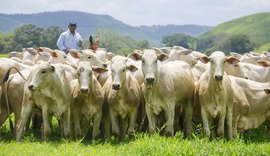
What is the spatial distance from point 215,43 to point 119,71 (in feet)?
440

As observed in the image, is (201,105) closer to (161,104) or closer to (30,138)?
(161,104)

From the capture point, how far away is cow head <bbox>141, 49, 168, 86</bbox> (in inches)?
376

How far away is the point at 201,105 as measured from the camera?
404 inches

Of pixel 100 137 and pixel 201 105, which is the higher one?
pixel 201 105

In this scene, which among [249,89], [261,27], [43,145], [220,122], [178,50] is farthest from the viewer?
[261,27]

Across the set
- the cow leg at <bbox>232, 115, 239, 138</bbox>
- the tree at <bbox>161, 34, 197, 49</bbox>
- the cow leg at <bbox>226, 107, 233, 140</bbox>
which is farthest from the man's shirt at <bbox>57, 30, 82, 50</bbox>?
the tree at <bbox>161, 34, 197, 49</bbox>

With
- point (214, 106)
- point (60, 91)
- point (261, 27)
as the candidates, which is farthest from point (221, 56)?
point (261, 27)

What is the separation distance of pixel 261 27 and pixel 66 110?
571 ft

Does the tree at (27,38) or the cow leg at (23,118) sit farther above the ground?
the cow leg at (23,118)

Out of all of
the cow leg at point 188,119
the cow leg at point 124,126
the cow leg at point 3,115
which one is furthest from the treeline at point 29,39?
the cow leg at point 124,126

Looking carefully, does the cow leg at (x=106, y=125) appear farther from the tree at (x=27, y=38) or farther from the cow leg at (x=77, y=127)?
the tree at (x=27, y=38)

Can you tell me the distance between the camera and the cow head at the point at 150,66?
9562mm

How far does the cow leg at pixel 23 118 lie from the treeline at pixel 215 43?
72.4m

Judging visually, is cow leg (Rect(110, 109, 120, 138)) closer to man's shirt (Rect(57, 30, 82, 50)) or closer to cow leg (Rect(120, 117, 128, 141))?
cow leg (Rect(120, 117, 128, 141))
